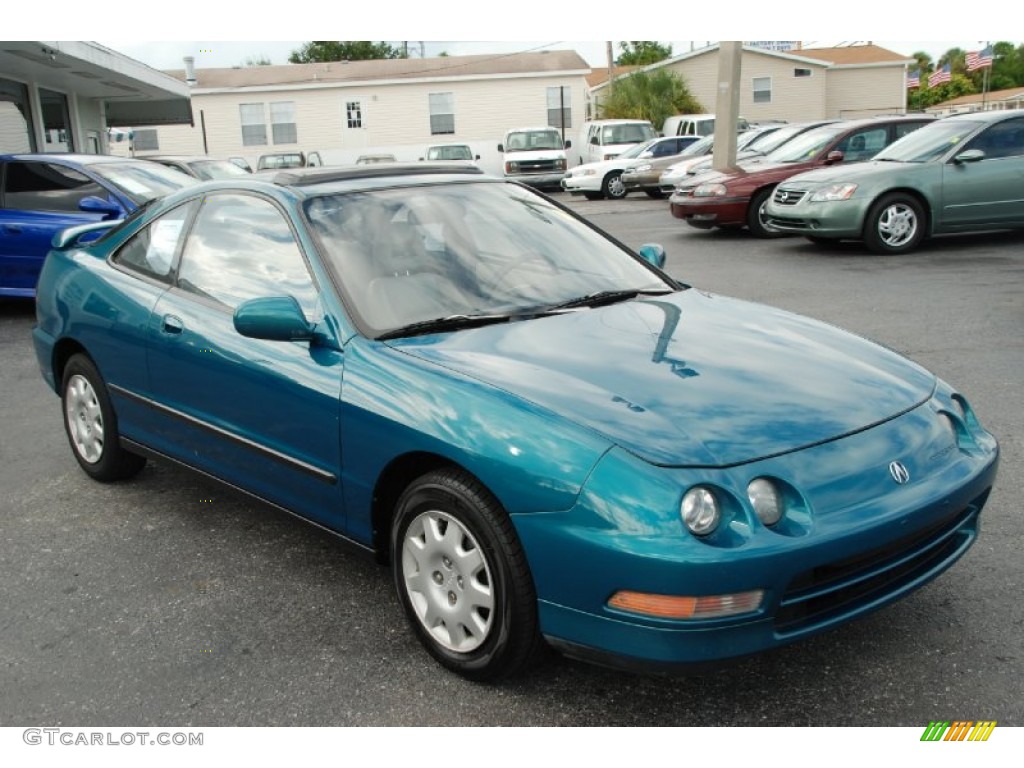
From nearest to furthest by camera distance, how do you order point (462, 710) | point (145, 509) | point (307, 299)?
point (462, 710) → point (307, 299) → point (145, 509)

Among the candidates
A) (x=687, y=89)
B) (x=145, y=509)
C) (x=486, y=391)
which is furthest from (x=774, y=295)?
(x=687, y=89)

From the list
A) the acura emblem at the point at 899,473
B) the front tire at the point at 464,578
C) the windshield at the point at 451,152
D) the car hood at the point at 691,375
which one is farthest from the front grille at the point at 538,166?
the acura emblem at the point at 899,473

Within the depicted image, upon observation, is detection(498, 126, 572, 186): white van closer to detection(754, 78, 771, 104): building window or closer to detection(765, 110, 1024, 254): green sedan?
detection(754, 78, 771, 104): building window

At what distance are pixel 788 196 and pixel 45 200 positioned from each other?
8067mm

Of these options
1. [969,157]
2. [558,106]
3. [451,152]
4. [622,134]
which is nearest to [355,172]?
[969,157]

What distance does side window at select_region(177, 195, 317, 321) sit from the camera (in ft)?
12.1

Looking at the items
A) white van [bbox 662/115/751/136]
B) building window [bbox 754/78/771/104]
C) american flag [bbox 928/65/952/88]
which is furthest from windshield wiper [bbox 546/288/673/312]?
building window [bbox 754/78/771/104]

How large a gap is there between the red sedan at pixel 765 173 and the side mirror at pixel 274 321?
36.4ft

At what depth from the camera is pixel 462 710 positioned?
9.49 feet

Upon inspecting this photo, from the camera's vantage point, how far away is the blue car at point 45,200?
9250 millimetres

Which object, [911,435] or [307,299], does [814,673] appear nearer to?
[911,435]

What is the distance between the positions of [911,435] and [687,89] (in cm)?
4245

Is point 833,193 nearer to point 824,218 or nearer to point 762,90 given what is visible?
point 824,218

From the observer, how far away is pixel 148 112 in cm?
3180
